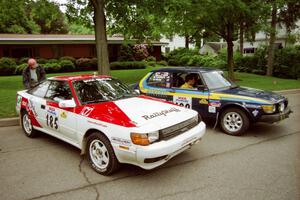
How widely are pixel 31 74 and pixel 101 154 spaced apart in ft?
14.6

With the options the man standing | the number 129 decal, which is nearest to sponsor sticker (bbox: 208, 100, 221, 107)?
the number 129 decal

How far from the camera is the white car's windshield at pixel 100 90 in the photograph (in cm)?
456

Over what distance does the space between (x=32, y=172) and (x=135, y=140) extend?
1.88 m

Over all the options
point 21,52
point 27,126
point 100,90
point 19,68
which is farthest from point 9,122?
point 21,52

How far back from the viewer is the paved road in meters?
3.41

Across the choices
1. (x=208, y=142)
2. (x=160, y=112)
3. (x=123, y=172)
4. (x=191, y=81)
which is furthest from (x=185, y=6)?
(x=123, y=172)

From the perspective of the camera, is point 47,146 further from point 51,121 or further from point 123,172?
point 123,172

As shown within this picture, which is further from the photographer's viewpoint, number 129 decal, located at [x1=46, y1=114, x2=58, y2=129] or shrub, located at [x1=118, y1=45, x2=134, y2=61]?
shrub, located at [x1=118, y1=45, x2=134, y2=61]

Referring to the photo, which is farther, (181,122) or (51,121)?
(51,121)

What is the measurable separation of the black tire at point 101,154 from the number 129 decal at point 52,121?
1028 millimetres

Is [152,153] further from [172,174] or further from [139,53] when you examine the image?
[139,53]

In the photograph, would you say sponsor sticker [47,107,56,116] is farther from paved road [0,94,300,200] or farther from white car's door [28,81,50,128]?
paved road [0,94,300,200]

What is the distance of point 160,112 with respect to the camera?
161 inches

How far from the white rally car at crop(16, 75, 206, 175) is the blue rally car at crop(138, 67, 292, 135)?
1.59 m
